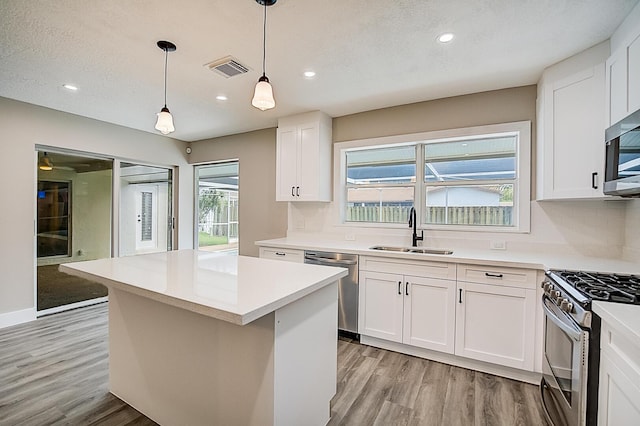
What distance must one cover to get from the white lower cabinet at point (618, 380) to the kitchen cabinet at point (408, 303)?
121 cm

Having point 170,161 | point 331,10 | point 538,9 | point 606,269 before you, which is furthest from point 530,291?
point 170,161

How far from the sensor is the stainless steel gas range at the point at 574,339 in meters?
1.39

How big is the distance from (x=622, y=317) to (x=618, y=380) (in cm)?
25

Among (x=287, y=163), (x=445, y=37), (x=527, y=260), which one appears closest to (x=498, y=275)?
(x=527, y=260)

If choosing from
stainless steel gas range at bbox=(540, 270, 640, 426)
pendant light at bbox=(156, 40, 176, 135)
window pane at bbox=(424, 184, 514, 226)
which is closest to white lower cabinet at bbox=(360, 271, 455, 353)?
stainless steel gas range at bbox=(540, 270, 640, 426)

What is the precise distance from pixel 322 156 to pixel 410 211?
1.24m

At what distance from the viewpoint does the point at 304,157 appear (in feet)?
12.1

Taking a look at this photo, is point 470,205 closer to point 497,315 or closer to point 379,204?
point 379,204

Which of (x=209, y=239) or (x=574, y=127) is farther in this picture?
(x=209, y=239)

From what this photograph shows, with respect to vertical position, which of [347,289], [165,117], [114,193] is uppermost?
[165,117]

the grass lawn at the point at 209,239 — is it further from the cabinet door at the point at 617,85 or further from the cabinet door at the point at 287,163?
the cabinet door at the point at 617,85

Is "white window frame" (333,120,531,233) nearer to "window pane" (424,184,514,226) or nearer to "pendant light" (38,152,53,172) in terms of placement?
"window pane" (424,184,514,226)

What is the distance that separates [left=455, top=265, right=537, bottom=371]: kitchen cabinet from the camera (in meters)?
2.27

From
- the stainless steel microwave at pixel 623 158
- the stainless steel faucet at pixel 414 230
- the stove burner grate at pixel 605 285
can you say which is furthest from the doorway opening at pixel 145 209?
the stainless steel microwave at pixel 623 158
